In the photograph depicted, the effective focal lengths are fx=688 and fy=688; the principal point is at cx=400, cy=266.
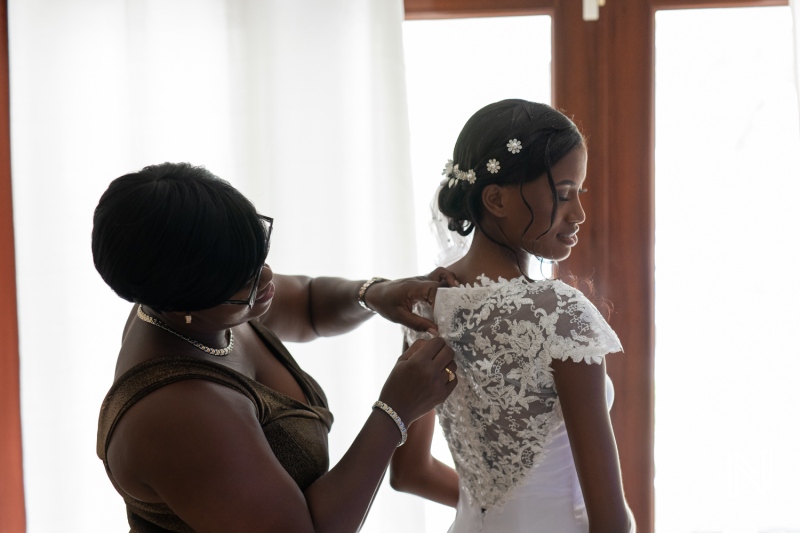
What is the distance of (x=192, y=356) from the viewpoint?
1155 millimetres

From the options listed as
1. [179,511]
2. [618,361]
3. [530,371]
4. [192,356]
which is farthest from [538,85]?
[179,511]

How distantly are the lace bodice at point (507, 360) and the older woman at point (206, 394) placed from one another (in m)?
0.07

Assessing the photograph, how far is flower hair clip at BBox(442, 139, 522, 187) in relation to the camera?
47.5 inches

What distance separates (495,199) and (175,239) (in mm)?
576

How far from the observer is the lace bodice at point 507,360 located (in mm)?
1111

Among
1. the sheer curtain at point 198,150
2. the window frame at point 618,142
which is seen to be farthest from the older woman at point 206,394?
the window frame at point 618,142

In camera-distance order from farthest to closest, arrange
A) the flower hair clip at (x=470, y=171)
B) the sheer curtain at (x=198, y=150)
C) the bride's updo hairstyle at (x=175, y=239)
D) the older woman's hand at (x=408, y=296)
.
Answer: the sheer curtain at (x=198, y=150)
the older woman's hand at (x=408, y=296)
the flower hair clip at (x=470, y=171)
the bride's updo hairstyle at (x=175, y=239)

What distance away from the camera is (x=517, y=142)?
3.95 feet

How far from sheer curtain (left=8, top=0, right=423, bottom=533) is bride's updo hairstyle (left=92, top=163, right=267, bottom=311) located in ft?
3.36

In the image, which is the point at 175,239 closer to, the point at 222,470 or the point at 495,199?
the point at 222,470

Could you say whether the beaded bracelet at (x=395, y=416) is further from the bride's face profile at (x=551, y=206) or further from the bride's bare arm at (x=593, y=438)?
the bride's face profile at (x=551, y=206)

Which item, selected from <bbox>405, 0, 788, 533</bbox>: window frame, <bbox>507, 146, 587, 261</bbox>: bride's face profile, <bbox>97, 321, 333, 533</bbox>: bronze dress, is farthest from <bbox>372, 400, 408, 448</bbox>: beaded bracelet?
<bbox>405, 0, 788, 533</bbox>: window frame
